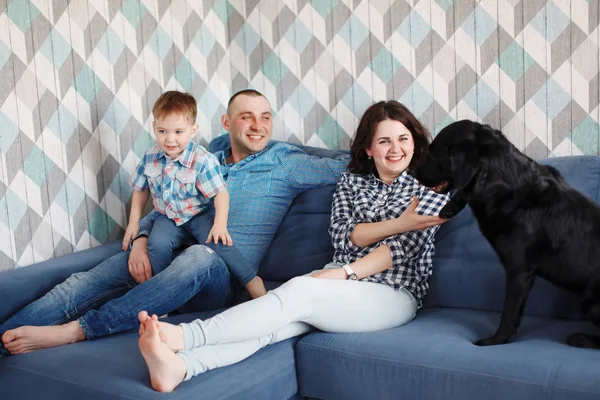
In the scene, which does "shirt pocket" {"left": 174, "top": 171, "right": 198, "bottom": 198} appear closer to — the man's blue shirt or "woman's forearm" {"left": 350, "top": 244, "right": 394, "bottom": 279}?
the man's blue shirt

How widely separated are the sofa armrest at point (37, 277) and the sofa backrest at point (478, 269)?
48.2 inches

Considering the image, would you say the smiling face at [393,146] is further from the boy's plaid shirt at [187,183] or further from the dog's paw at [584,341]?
the dog's paw at [584,341]

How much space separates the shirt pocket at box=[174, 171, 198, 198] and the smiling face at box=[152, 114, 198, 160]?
80 millimetres

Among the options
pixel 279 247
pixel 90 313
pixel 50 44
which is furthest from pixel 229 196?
pixel 50 44

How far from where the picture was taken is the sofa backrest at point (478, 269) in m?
2.11

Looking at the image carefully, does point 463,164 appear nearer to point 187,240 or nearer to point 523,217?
point 523,217

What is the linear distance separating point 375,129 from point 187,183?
0.71 m

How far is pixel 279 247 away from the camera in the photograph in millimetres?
2680

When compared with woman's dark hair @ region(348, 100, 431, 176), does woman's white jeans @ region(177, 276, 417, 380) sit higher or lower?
lower

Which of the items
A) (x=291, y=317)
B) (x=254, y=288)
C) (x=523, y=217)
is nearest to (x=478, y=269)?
(x=523, y=217)

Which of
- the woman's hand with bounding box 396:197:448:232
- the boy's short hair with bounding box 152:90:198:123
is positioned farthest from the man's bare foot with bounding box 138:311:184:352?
the boy's short hair with bounding box 152:90:198:123

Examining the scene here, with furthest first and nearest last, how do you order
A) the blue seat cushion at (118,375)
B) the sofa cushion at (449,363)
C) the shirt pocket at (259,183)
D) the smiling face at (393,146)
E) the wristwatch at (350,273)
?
the shirt pocket at (259,183) < the smiling face at (393,146) < the wristwatch at (350,273) < the blue seat cushion at (118,375) < the sofa cushion at (449,363)

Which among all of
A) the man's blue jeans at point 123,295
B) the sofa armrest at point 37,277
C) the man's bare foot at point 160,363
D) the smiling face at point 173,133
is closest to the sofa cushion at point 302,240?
the man's blue jeans at point 123,295

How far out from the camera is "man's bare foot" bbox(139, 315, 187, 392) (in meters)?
1.71
